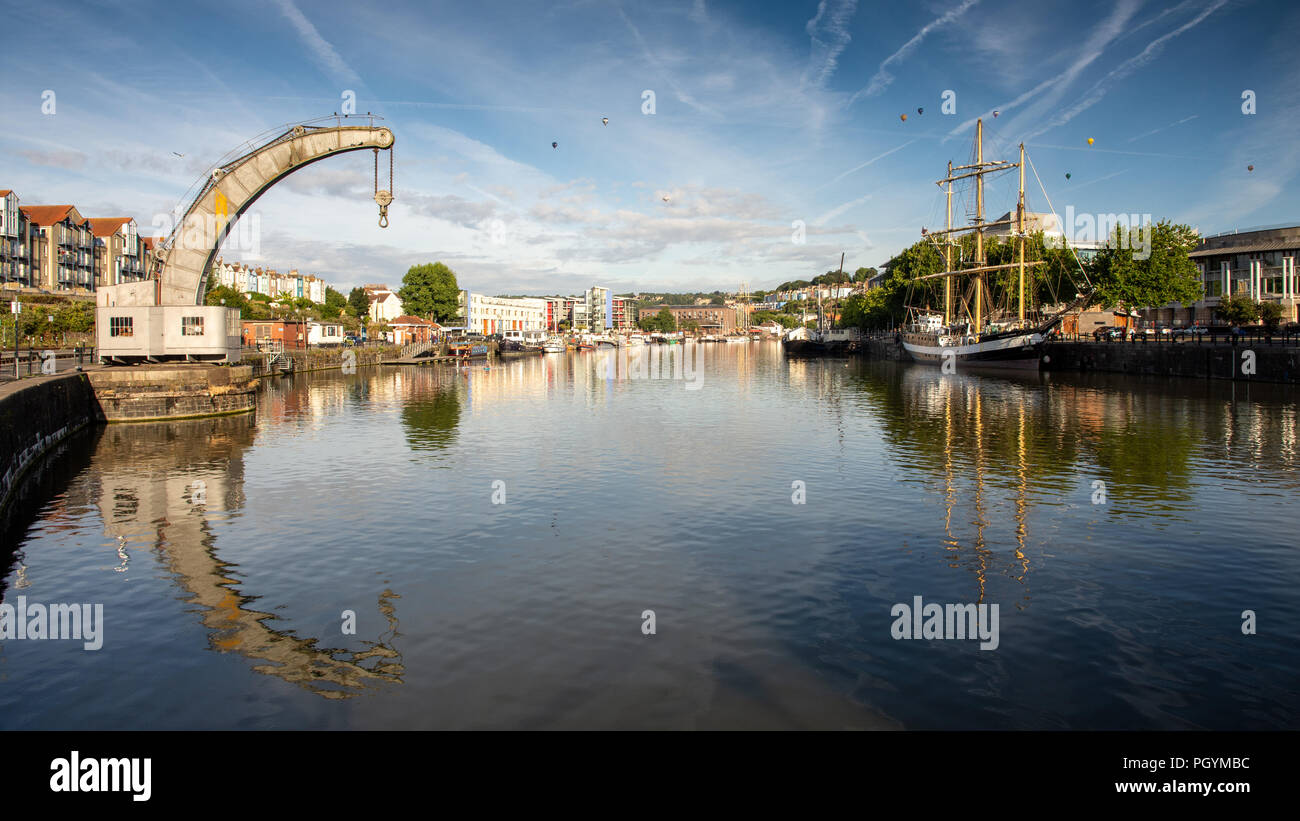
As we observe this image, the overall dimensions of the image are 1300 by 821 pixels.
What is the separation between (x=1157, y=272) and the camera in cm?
7412

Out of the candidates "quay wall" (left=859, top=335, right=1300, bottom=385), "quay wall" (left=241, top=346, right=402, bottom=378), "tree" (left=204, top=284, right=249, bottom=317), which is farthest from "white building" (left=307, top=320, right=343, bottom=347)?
"quay wall" (left=859, top=335, right=1300, bottom=385)

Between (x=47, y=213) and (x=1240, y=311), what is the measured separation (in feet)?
460

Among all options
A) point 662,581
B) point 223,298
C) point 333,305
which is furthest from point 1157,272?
point 333,305

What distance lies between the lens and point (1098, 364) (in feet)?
229

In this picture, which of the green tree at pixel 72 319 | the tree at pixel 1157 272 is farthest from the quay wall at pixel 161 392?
the tree at pixel 1157 272

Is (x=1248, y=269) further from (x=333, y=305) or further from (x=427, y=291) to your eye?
(x=333, y=305)

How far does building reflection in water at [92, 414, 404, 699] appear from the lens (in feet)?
33.9

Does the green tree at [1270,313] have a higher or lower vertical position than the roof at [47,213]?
lower

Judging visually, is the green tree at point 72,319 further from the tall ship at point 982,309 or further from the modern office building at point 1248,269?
the modern office building at point 1248,269

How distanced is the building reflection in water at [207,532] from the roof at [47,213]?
90112 millimetres

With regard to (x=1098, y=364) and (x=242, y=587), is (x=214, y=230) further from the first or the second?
(x=1098, y=364)

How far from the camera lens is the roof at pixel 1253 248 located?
8531 cm

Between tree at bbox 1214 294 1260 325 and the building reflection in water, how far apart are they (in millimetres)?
87696
